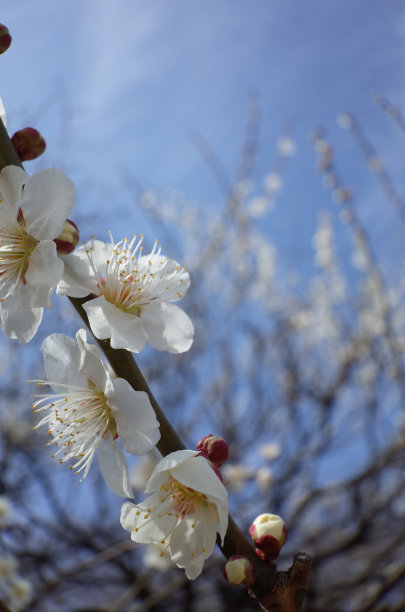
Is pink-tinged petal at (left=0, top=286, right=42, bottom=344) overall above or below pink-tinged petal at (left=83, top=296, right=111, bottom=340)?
above

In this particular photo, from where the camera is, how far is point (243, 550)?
75 centimetres

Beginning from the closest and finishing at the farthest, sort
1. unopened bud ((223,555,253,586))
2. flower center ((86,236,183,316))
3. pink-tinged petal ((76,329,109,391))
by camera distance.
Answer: unopened bud ((223,555,253,586)) < pink-tinged petal ((76,329,109,391)) < flower center ((86,236,183,316))

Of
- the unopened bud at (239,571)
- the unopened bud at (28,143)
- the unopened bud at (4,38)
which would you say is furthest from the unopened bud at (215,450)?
the unopened bud at (4,38)

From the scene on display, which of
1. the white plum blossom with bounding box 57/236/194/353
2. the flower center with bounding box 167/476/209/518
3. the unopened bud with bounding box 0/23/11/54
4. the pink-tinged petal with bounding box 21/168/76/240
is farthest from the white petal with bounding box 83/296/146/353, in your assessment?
the unopened bud with bounding box 0/23/11/54

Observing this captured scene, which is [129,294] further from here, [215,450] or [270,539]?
[270,539]

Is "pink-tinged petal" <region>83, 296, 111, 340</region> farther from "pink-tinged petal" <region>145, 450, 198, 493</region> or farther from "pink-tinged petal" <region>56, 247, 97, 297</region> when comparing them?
"pink-tinged petal" <region>145, 450, 198, 493</region>

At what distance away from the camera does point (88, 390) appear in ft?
2.86

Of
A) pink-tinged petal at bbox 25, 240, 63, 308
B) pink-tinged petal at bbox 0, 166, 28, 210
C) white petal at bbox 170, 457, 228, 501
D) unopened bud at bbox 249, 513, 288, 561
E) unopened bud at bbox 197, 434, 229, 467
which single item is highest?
pink-tinged petal at bbox 0, 166, 28, 210

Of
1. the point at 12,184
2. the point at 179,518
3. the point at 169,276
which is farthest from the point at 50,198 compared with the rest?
the point at 179,518

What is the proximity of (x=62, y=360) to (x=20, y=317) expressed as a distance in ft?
0.31

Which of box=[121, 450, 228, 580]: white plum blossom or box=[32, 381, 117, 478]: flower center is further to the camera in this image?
box=[32, 381, 117, 478]: flower center

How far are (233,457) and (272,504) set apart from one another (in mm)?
557

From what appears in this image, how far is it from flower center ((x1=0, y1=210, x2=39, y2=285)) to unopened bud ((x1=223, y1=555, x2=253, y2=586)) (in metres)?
0.51

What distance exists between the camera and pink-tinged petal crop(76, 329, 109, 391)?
2.62ft
